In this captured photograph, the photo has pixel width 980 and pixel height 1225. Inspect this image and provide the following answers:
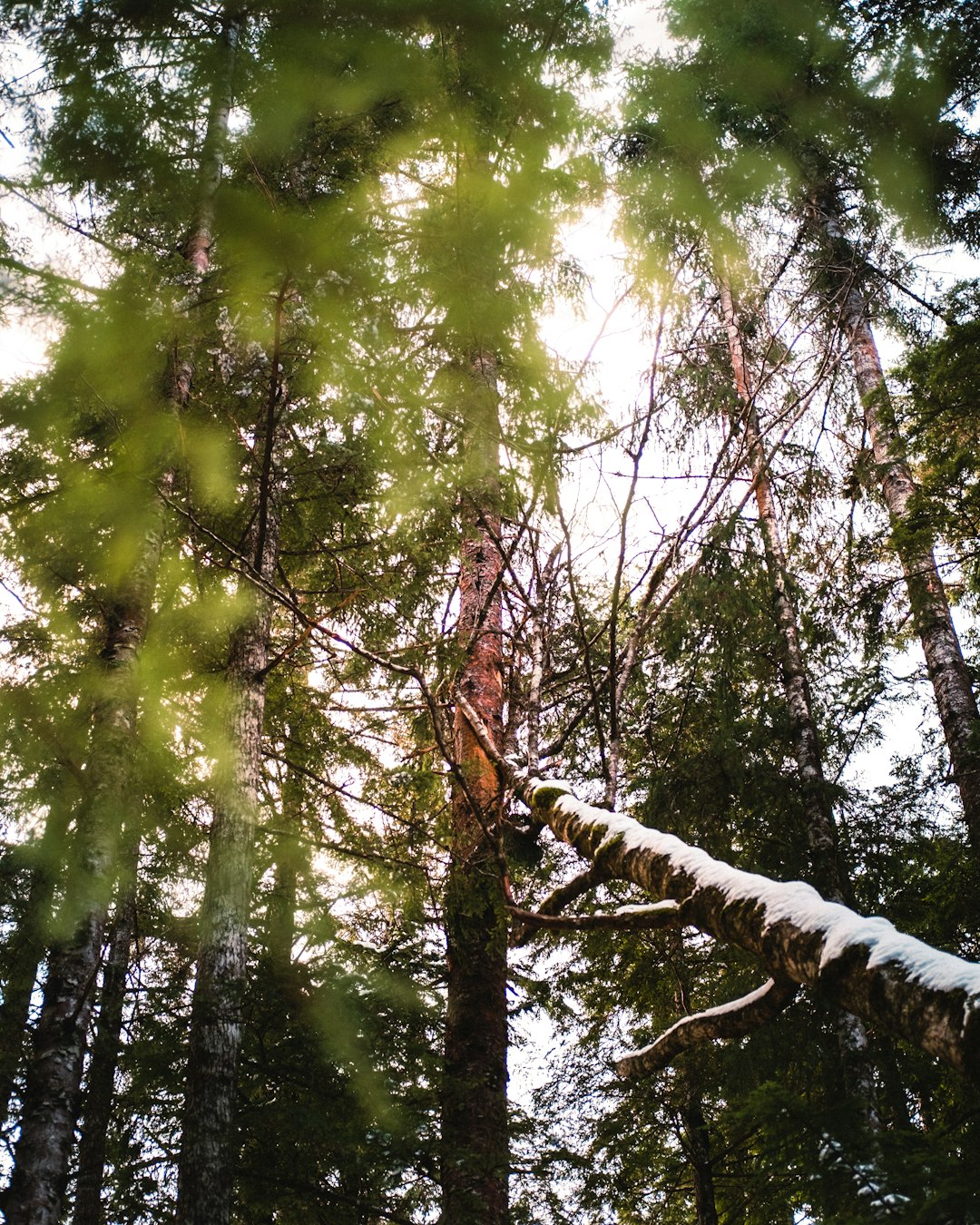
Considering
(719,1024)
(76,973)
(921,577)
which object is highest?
(921,577)

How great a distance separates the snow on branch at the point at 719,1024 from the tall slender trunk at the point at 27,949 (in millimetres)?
3813

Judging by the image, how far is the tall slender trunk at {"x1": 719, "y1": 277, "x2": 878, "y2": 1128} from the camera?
18.2 feet

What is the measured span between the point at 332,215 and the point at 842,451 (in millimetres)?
7176

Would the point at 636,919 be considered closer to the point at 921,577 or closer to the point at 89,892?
the point at 89,892

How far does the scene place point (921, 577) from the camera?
7.45m

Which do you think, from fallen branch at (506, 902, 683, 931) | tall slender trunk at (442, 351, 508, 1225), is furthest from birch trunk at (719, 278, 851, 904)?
fallen branch at (506, 902, 683, 931)

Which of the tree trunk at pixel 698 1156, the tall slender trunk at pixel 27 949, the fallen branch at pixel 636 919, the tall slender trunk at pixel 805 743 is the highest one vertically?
the tall slender trunk at pixel 805 743

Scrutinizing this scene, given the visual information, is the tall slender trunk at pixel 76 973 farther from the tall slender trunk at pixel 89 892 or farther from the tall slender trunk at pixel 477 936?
the tall slender trunk at pixel 477 936

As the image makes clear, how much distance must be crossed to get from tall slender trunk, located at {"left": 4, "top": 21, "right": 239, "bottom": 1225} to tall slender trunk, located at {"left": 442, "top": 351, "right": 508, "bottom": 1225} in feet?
6.38

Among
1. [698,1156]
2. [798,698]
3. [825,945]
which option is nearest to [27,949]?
[698,1156]

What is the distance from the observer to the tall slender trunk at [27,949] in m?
4.81

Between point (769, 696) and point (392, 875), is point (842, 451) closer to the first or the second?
point (769, 696)

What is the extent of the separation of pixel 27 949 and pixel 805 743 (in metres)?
6.39

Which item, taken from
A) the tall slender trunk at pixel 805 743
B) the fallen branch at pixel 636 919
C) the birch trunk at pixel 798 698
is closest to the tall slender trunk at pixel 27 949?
the fallen branch at pixel 636 919
